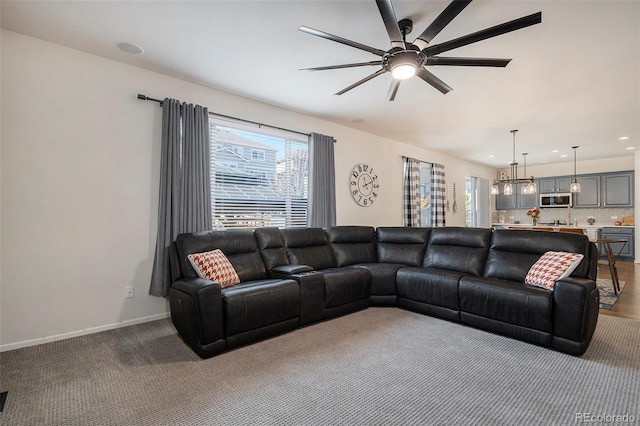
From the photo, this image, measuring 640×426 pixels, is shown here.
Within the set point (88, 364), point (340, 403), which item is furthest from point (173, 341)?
point (340, 403)

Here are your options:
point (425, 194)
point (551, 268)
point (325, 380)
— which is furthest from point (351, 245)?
point (425, 194)

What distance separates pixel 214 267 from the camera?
2.89 meters

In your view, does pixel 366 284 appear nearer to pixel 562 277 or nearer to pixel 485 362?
pixel 485 362

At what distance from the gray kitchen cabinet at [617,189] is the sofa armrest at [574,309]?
6.94m

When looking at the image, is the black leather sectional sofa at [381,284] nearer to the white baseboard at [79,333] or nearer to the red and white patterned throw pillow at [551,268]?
the red and white patterned throw pillow at [551,268]

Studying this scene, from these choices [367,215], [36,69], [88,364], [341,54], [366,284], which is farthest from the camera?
[367,215]

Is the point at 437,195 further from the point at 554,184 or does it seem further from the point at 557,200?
the point at 554,184

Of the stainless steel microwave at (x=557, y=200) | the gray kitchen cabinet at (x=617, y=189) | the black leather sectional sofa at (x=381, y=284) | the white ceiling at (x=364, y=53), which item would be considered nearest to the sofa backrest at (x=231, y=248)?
the black leather sectional sofa at (x=381, y=284)

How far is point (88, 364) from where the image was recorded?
2.30 meters

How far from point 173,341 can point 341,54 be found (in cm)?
310

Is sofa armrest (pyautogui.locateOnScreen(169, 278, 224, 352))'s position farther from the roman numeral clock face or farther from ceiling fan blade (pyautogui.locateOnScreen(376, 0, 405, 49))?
the roman numeral clock face

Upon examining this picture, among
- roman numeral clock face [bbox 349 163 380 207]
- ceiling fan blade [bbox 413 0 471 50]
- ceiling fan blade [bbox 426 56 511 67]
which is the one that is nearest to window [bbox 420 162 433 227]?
roman numeral clock face [bbox 349 163 380 207]

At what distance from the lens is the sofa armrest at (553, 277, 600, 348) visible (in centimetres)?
239

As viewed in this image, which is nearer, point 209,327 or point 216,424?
point 216,424
